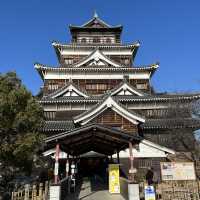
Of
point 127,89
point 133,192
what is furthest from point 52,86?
point 133,192

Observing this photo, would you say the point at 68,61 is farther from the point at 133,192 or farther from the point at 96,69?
the point at 133,192

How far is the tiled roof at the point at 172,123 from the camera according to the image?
2238 centimetres

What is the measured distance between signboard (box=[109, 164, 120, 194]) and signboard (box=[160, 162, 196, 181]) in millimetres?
2453

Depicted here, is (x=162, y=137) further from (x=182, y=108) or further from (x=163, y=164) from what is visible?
(x=163, y=164)

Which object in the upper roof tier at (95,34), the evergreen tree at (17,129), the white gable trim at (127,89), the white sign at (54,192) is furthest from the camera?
the upper roof tier at (95,34)

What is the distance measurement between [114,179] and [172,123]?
10.9 m

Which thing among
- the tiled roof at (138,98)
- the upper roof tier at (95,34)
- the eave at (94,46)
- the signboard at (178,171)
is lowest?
the signboard at (178,171)

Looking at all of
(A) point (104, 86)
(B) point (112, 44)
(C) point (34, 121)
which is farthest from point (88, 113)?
(B) point (112, 44)

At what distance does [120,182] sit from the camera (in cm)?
1479

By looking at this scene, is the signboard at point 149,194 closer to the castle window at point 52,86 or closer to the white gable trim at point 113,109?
the white gable trim at point 113,109

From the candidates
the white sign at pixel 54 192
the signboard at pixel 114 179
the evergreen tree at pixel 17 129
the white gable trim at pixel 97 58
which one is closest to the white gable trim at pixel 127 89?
the white gable trim at pixel 97 58

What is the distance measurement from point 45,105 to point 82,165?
7.43 m

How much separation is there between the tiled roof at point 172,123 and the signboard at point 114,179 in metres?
10.5

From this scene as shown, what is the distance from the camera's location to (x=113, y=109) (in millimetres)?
22156
